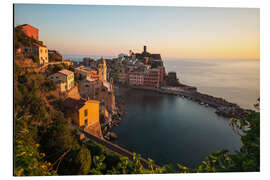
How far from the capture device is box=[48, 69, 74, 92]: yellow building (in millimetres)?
3059

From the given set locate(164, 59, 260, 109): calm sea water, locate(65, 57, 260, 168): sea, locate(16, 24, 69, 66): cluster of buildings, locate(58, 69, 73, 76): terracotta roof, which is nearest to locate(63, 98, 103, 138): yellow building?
locate(58, 69, 73, 76): terracotta roof

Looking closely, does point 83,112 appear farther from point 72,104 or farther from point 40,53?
point 40,53

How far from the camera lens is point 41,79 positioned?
2840 millimetres

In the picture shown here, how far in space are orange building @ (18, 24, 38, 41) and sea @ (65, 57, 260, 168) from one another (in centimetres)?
220

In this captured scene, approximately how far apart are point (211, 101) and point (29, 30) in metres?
4.82

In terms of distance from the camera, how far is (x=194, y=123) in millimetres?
4371

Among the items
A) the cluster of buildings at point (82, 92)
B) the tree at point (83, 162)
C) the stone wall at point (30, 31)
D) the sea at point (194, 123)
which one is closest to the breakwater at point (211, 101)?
the sea at point (194, 123)

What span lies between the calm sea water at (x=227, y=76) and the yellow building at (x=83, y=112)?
73.2 inches

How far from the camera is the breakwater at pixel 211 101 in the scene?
302 cm

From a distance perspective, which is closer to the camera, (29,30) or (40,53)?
(29,30)

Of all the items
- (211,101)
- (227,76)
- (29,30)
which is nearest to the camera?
(29,30)

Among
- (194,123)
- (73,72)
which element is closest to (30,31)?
(73,72)
